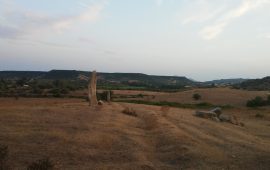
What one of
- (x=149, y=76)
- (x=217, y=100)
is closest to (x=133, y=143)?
(x=217, y=100)

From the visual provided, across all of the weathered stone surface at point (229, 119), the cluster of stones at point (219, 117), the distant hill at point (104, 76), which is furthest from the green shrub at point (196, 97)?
the distant hill at point (104, 76)

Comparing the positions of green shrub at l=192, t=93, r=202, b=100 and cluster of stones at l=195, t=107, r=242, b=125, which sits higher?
cluster of stones at l=195, t=107, r=242, b=125

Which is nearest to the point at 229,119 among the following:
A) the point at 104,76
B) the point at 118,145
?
the point at 118,145

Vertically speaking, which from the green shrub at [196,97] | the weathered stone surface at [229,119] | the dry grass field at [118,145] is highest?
the dry grass field at [118,145]

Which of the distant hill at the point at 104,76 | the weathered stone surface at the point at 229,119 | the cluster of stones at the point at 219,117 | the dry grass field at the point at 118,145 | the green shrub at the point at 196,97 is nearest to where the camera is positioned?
the dry grass field at the point at 118,145

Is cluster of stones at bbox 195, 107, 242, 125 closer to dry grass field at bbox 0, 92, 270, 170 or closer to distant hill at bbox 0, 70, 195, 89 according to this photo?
dry grass field at bbox 0, 92, 270, 170

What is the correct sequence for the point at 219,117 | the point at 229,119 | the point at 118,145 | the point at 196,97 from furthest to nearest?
1. the point at 196,97
2. the point at 219,117
3. the point at 229,119
4. the point at 118,145

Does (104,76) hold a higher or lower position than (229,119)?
higher

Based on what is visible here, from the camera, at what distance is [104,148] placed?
13992 millimetres

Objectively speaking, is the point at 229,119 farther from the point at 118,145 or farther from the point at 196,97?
the point at 196,97

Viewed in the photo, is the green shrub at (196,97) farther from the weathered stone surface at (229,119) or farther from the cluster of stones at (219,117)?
the weathered stone surface at (229,119)

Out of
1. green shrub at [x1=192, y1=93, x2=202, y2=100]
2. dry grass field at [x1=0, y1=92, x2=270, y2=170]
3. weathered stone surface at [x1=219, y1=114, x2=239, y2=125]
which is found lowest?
green shrub at [x1=192, y1=93, x2=202, y2=100]

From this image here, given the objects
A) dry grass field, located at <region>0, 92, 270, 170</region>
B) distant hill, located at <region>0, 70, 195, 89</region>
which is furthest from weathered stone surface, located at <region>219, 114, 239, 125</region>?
distant hill, located at <region>0, 70, 195, 89</region>

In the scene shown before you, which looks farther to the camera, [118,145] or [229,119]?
[229,119]
